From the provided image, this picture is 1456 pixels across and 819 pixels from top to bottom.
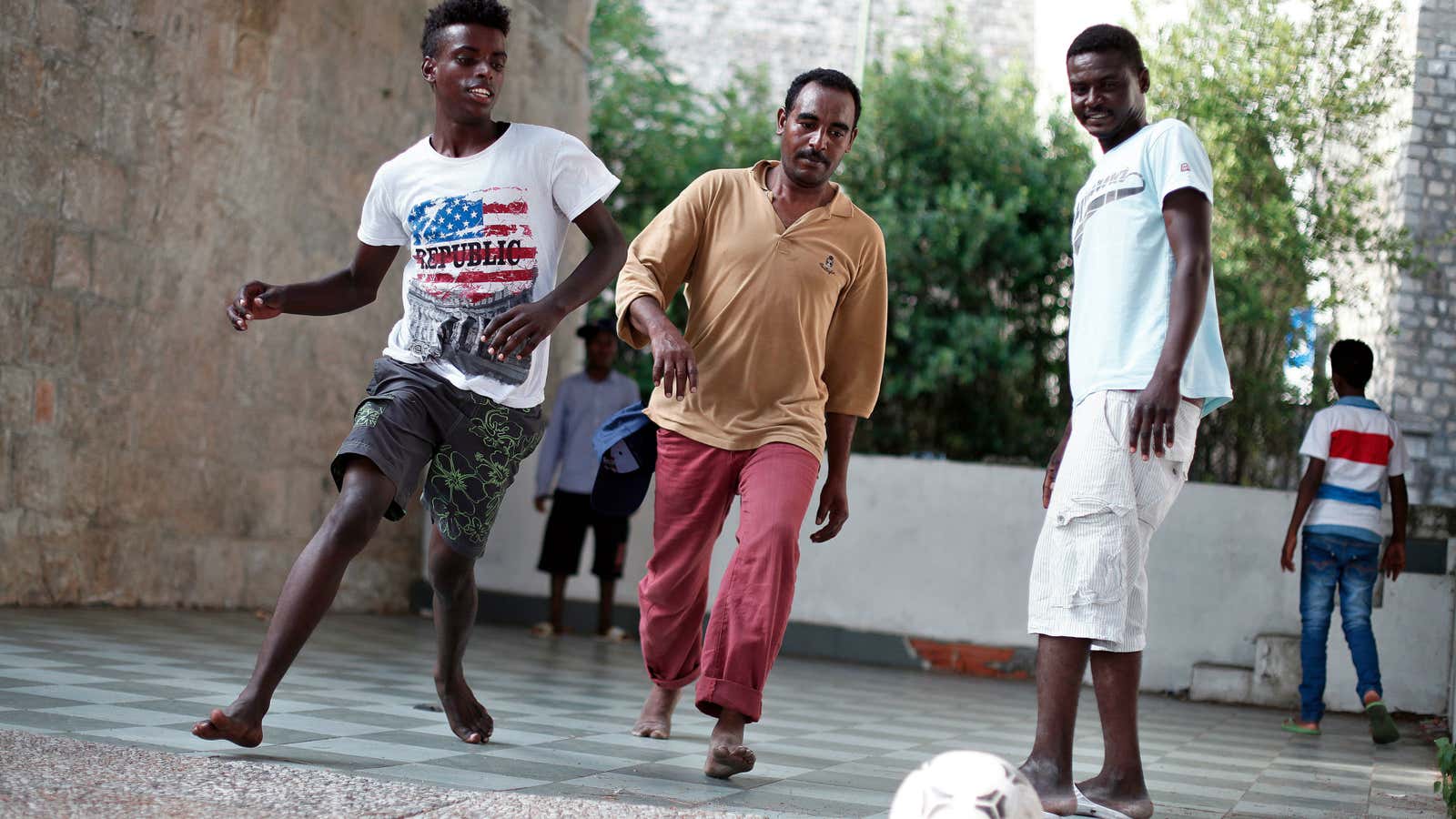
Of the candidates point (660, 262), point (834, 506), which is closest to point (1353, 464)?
point (834, 506)

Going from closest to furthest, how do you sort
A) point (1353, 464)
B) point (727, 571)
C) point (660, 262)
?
point (727, 571) < point (660, 262) < point (1353, 464)

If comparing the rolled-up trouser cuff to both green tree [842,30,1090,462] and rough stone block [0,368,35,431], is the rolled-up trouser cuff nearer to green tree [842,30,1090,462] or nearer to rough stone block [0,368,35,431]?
rough stone block [0,368,35,431]

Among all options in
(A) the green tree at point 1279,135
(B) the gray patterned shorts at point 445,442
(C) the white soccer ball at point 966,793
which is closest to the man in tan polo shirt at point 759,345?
(B) the gray patterned shorts at point 445,442

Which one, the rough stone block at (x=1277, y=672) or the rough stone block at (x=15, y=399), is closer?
the rough stone block at (x=15, y=399)

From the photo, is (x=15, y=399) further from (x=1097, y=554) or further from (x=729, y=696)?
(x=1097, y=554)

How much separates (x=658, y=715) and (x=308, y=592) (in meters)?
1.44

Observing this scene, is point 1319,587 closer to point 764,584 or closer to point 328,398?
point 764,584

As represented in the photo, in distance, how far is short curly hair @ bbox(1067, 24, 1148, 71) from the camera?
3609 millimetres

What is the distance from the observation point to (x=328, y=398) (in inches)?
368

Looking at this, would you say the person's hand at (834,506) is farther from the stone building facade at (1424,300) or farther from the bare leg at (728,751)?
the stone building facade at (1424,300)

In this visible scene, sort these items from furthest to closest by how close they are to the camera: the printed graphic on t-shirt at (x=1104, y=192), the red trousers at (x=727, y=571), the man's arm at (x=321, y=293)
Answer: the man's arm at (x=321, y=293)
the red trousers at (x=727, y=571)
the printed graphic on t-shirt at (x=1104, y=192)

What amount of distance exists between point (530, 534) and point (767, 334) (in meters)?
6.52

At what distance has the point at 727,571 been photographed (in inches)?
147

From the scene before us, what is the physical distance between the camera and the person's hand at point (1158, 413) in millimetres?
3359
